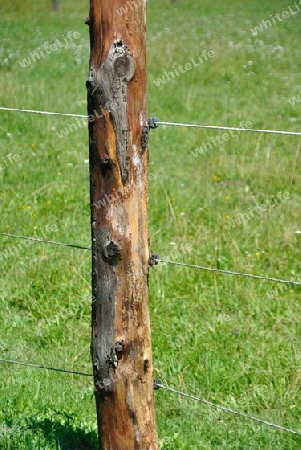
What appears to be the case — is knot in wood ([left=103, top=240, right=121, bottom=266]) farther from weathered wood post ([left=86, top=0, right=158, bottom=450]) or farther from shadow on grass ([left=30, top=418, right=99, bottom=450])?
shadow on grass ([left=30, top=418, right=99, bottom=450])

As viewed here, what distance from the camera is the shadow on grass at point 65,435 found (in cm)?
371

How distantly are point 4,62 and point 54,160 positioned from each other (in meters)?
4.98

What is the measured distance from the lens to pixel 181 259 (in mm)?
5977

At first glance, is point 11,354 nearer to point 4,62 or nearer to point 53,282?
point 53,282

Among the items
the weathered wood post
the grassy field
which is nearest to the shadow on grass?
the grassy field

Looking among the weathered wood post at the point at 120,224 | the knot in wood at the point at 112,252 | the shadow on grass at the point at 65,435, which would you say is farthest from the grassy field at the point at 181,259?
the knot in wood at the point at 112,252

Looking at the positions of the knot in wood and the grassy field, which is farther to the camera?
the grassy field

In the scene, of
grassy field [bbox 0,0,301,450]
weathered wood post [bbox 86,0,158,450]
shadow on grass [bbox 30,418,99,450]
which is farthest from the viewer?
grassy field [bbox 0,0,301,450]

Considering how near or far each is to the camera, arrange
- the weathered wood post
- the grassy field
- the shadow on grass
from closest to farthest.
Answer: the weathered wood post → the shadow on grass → the grassy field

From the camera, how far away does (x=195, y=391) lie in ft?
14.7

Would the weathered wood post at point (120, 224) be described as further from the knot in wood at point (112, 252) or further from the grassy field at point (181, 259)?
the grassy field at point (181, 259)

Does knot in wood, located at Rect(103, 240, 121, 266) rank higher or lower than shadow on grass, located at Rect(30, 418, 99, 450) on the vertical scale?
higher

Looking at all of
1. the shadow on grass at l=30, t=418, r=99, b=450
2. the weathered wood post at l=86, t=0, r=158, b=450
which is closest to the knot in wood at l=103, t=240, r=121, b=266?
the weathered wood post at l=86, t=0, r=158, b=450

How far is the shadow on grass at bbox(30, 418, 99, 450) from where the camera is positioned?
3.71m
